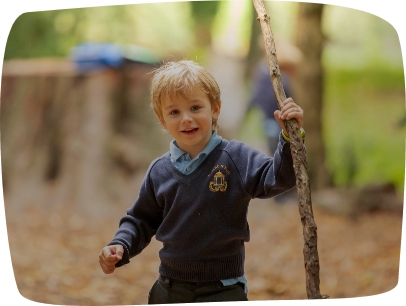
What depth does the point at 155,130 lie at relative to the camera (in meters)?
2.01

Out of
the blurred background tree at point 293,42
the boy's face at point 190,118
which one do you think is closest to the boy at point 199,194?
the boy's face at point 190,118

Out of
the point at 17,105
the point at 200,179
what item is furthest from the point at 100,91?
the point at 200,179

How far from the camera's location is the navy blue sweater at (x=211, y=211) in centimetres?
155

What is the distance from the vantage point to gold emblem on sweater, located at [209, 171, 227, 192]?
1.55 m

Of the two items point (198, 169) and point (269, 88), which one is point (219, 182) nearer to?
point (198, 169)

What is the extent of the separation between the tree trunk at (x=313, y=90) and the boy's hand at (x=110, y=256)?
0.86 metres

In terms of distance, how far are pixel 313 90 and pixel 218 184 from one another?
0.81 m

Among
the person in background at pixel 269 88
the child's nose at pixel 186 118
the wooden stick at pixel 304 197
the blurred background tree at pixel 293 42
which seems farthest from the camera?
the person in background at pixel 269 88

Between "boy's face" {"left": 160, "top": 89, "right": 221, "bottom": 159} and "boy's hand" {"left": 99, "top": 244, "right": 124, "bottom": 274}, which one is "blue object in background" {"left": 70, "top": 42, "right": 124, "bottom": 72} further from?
"boy's hand" {"left": 99, "top": 244, "right": 124, "bottom": 274}

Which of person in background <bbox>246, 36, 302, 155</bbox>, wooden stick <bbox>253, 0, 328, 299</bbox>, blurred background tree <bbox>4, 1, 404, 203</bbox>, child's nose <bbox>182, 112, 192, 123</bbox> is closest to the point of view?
wooden stick <bbox>253, 0, 328, 299</bbox>

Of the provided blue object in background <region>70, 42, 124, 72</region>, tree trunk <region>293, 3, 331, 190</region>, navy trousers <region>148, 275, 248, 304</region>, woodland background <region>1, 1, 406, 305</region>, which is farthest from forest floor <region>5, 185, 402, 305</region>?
blue object in background <region>70, 42, 124, 72</region>

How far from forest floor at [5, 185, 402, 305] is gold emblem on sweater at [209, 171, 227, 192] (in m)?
0.53

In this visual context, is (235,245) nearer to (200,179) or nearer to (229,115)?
(200,179)

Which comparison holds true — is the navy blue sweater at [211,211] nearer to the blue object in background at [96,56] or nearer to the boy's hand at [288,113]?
the boy's hand at [288,113]
